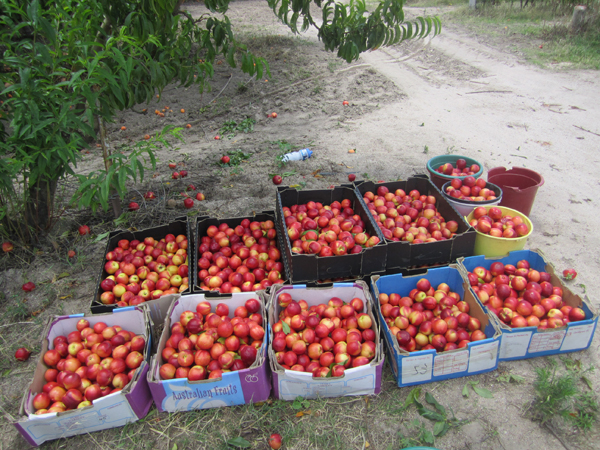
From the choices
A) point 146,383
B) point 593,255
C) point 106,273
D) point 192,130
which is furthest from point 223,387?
point 192,130

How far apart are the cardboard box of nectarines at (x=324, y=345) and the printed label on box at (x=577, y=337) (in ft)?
5.17

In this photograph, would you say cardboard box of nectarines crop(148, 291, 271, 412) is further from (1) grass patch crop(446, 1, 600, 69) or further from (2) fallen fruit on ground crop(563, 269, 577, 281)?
(1) grass patch crop(446, 1, 600, 69)

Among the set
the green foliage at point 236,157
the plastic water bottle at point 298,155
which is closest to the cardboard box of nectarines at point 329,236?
the plastic water bottle at point 298,155

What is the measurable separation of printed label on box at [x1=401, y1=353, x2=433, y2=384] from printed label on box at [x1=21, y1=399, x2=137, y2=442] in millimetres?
2033

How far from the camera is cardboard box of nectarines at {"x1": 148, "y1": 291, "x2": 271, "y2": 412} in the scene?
284 centimetres

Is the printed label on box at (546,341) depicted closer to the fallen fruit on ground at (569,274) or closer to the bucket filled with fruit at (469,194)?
the fallen fruit on ground at (569,274)

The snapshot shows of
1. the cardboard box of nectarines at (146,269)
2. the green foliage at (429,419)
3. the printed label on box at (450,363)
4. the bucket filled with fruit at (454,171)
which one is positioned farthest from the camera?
the bucket filled with fruit at (454,171)

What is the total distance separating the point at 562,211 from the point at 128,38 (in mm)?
5449

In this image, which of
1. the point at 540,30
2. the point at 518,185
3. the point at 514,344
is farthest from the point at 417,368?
the point at 540,30

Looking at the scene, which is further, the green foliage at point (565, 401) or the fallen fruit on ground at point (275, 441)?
the green foliage at point (565, 401)

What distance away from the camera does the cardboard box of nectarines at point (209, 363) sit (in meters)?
2.84

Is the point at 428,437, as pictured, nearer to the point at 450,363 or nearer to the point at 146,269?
the point at 450,363

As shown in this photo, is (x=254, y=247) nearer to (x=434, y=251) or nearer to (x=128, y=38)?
(x=434, y=251)

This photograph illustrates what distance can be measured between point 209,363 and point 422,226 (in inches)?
98.2
